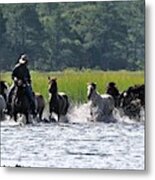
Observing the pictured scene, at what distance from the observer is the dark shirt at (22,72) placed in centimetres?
253

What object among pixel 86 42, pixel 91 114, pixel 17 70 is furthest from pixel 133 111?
pixel 17 70

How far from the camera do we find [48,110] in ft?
8.27

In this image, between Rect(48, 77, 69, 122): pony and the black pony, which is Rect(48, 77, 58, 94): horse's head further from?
the black pony

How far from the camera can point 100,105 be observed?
2482 mm

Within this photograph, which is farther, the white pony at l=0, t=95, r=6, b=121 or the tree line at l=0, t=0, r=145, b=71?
the white pony at l=0, t=95, r=6, b=121

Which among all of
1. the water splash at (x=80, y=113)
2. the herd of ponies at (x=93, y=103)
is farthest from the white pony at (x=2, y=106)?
the water splash at (x=80, y=113)

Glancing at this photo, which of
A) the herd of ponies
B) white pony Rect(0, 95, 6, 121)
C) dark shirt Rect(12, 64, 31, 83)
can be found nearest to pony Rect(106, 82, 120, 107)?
the herd of ponies

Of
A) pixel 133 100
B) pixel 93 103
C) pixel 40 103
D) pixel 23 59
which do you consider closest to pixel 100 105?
pixel 93 103

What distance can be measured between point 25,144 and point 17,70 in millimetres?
286

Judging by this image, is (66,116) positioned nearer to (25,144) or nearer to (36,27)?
(25,144)

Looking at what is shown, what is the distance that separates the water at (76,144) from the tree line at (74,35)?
20 centimetres

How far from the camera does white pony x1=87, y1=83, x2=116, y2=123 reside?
247 centimetres

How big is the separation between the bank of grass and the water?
0.22ft

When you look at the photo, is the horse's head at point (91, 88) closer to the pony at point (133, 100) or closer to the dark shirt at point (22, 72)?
the pony at point (133, 100)
